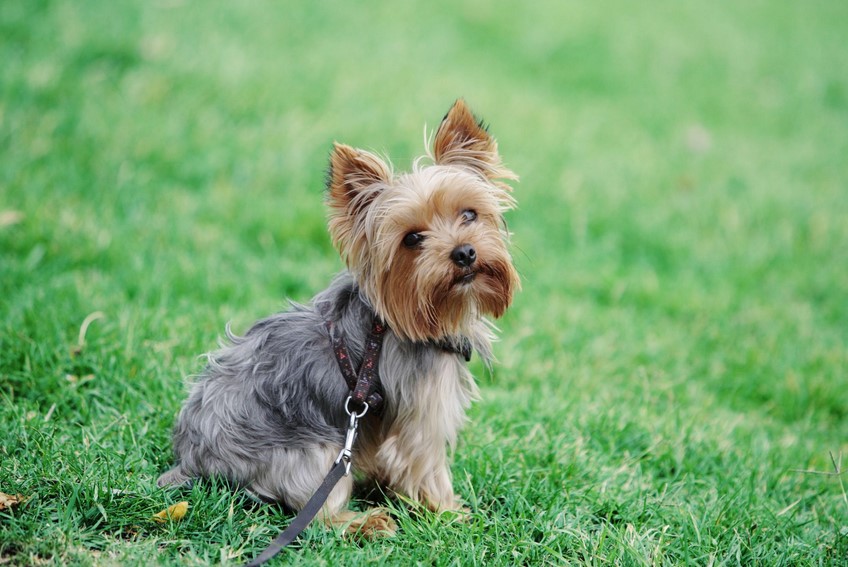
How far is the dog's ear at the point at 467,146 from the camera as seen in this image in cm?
390

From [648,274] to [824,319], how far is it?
1.63 meters

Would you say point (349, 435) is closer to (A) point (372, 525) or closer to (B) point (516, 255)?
(A) point (372, 525)

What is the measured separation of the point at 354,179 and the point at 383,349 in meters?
0.82

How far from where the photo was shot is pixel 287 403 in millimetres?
3723

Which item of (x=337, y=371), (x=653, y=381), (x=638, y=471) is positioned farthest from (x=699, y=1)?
(x=337, y=371)

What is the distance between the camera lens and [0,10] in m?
9.10

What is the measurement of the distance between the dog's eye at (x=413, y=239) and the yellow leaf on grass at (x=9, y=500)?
6.66ft

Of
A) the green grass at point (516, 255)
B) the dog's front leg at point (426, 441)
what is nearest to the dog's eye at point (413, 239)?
the dog's front leg at point (426, 441)

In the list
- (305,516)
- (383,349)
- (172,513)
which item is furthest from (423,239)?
(172,513)

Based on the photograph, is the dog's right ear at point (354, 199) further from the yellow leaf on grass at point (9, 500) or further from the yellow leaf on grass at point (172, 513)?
the yellow leaf on grass at point (9, 500)

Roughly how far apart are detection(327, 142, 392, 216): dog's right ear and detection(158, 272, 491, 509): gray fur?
1.48 ft

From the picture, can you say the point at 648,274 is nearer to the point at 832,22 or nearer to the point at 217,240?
the point at 217,240

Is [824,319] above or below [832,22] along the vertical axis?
below

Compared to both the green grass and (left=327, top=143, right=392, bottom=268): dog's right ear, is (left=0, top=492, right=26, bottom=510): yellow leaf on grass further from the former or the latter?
(left=327, top=143, right=392, bottom=268): dog's right ear
